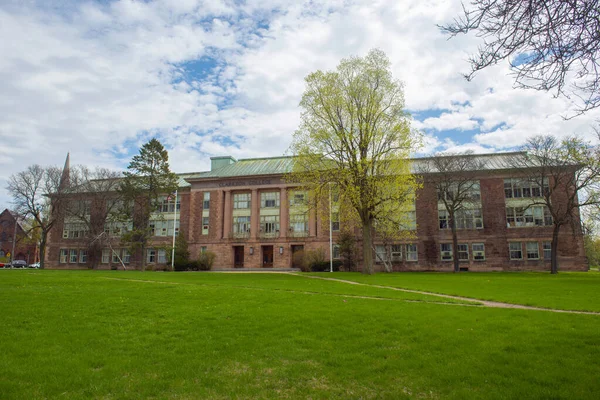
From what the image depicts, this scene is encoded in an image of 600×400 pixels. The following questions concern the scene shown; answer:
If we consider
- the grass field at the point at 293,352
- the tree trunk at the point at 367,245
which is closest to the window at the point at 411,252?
the tree trunk at the point at 367,245

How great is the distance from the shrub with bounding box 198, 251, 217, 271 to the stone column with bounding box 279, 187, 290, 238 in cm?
960

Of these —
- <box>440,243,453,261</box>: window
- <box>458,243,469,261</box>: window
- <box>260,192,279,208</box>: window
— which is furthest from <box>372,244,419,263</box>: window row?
<box>260,192,279,208</box>: window

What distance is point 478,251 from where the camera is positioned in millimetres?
48750

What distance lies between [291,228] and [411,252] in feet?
52.6

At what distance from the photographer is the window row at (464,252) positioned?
1914 inches

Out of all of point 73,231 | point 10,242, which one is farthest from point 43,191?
point 10,242

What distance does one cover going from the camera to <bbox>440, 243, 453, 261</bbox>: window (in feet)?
162

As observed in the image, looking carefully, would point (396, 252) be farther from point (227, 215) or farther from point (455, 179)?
point (227, 215)

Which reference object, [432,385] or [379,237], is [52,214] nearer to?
[379,237]

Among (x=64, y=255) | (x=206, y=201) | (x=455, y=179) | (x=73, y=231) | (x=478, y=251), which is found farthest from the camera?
(x=73, y=231)

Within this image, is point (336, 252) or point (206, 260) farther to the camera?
point (336, 252)

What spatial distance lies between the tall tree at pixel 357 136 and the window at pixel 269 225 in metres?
24.3

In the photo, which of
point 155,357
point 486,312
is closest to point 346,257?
point 486,312

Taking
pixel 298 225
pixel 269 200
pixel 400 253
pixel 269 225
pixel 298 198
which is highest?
pixel 269 200
